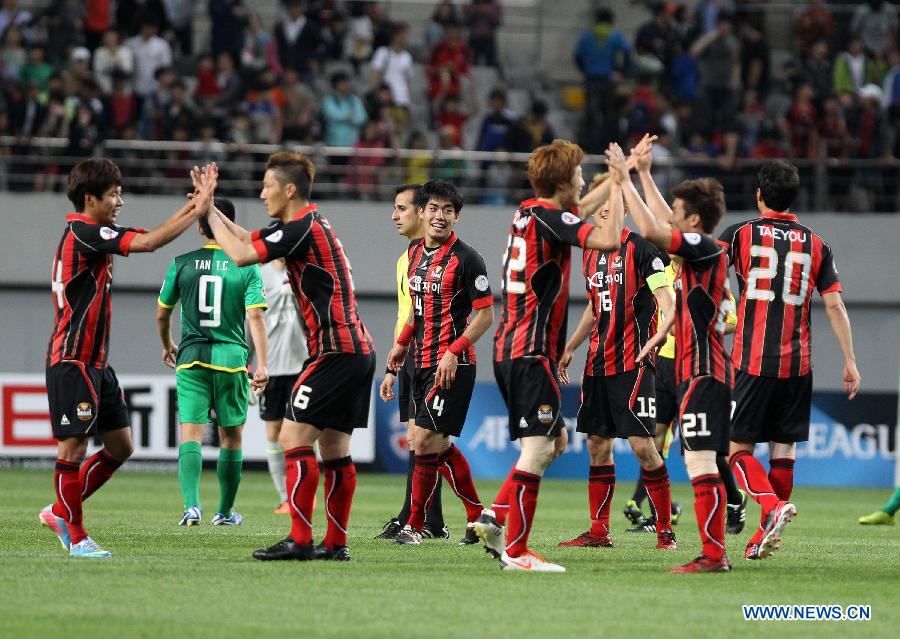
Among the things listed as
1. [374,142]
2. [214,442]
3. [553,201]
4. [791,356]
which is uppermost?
[374,142]

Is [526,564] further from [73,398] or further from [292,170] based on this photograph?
[73,398]

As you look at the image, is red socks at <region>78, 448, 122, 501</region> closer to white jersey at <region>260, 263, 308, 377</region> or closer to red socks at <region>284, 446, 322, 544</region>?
red socks at <region>284, 446, 322, 544</region>

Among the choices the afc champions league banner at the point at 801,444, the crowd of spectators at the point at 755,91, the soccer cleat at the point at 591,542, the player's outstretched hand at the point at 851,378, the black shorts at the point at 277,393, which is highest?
the crowd of spectators at the point at 755,91

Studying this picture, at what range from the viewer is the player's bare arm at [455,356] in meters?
8.70

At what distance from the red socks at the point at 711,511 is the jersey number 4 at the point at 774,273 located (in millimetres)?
1641

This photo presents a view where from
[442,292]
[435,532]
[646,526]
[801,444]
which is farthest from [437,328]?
[801,444]

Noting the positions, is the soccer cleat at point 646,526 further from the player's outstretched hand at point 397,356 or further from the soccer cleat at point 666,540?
the player's outstretched hand at point 397,356

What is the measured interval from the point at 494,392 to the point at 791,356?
988cm

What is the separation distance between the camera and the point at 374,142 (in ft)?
67.9

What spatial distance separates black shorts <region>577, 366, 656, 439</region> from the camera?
9320 millimetres

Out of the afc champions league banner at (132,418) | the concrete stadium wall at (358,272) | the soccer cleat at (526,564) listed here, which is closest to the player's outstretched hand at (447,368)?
the soccer cleat at (526,564)

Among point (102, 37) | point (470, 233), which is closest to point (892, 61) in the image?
point (470, 233)

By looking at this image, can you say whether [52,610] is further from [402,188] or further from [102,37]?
[102,37]

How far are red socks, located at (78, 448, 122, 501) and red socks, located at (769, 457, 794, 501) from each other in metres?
4.08
